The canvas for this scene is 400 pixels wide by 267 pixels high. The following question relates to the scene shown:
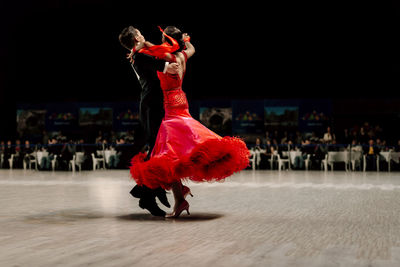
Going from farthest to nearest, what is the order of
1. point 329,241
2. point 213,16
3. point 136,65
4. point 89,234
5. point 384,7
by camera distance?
point 213,16, point 384,7, point 136,65, point 89,234, point 329,241

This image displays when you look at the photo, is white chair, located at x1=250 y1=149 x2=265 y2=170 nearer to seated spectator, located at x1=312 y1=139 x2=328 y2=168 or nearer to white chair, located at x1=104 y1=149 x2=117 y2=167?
seated spectator, located at x1=312 y1=139 x2=328 y2=168

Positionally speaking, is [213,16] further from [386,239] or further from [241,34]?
[386,239]

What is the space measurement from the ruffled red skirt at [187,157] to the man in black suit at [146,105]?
165mm

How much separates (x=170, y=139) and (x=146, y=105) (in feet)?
1.34

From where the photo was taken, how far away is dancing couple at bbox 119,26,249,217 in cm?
399

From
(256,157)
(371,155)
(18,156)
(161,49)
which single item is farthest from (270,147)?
(161,49)

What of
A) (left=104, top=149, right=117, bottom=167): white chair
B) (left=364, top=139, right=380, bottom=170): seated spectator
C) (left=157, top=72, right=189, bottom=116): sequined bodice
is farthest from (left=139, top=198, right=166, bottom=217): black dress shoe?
(left=364, top=139, right=380, bottom=170): seated spectator

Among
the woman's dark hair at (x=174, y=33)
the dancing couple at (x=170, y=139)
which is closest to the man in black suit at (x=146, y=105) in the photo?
the dancing couple at (x=170, y=139)

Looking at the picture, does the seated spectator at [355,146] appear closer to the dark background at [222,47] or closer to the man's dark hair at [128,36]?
the dark background at [222,47]

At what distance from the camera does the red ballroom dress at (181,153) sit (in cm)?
398

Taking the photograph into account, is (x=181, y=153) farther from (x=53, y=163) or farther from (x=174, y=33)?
(x=53, y=163)

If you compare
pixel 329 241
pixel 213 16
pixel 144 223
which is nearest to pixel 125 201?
pixel 144 223

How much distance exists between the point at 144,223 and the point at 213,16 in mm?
11848

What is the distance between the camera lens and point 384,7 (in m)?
14.1
